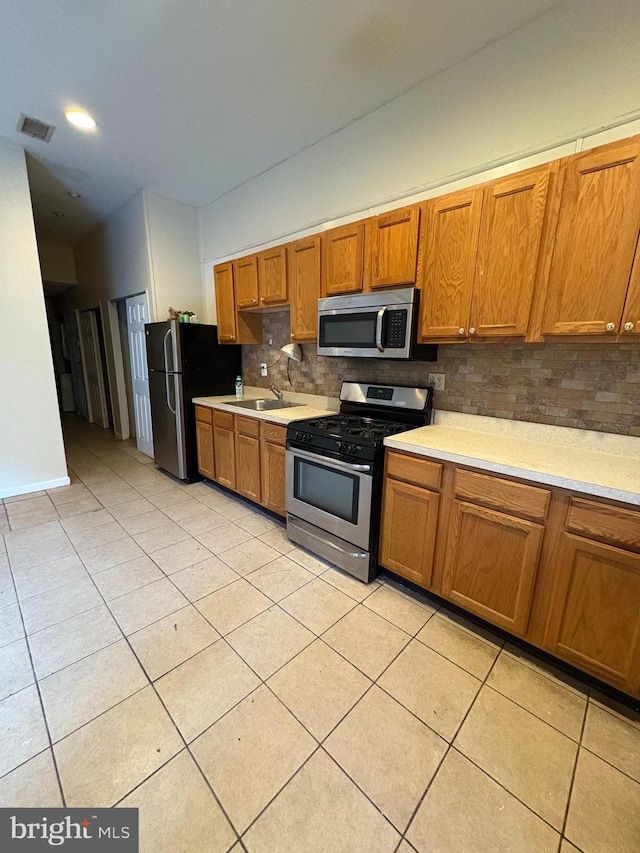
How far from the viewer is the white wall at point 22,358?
297 cm

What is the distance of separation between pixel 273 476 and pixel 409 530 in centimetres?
118

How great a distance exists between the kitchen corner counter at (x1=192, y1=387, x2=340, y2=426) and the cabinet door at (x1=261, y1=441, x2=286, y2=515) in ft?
0.73

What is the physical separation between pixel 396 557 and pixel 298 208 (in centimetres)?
289

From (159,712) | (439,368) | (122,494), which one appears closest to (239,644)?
(159,712)

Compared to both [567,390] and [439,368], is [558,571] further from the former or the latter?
[439,368]

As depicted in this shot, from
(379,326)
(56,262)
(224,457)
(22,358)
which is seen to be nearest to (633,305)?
(379,326)

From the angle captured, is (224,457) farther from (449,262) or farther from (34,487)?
(449,262)

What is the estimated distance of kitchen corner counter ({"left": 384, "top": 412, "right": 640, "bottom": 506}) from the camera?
4.38ft

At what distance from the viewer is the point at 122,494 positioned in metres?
3.32

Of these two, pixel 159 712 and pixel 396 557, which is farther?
pixel 396 557

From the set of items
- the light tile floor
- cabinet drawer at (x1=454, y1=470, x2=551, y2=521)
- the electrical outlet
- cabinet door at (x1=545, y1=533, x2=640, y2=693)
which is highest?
the electrical outlet

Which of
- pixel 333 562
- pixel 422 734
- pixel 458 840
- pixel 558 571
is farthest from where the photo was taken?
pixel 333 562

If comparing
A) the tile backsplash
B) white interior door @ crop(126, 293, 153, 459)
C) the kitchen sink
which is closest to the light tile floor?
the tile backsplash

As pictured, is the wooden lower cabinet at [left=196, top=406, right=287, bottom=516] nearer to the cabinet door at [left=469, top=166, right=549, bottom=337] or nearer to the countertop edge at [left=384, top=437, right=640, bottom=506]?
the countertop edge at [left=384, top=437, right=640, bottom=506]
